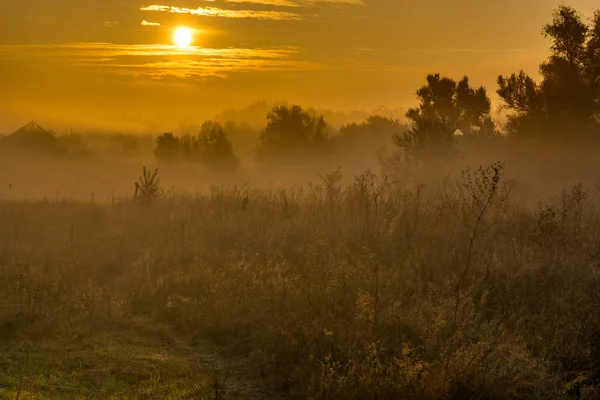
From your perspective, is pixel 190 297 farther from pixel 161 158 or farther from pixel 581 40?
pixel 161 158

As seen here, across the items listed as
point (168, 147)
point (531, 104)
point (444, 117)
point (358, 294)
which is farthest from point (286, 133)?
point (358, 294)

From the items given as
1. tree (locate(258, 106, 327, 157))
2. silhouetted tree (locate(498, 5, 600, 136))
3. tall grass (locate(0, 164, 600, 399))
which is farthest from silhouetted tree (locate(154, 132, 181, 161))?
tall grass (locate(0, 164, 600, 399))

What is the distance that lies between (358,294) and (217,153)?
3813cm

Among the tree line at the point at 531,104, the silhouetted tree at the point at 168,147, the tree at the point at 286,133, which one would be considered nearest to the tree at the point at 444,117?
the tree line at the point at 531,104

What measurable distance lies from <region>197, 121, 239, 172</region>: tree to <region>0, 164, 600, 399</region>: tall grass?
1166 inches

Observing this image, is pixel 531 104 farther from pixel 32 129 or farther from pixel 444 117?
pixel 32 129

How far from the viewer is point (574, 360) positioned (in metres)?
6.09

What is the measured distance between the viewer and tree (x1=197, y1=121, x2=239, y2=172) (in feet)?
144

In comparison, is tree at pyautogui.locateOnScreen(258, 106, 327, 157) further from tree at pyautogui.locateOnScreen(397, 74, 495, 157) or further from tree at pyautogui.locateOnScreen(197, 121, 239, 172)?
tree at pyautogui.locateOnScreen(397, 74, 495, 157)

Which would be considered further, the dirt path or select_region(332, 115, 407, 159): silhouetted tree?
select_region(332, 115, 407, 159): silhouetted tree

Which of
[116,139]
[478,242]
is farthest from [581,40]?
[116,139]

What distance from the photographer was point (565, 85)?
27.4m

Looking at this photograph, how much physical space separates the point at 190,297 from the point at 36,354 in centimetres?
285

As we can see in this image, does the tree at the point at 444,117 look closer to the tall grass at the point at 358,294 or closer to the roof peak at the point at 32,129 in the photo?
the tall grass at the point at 358,294
